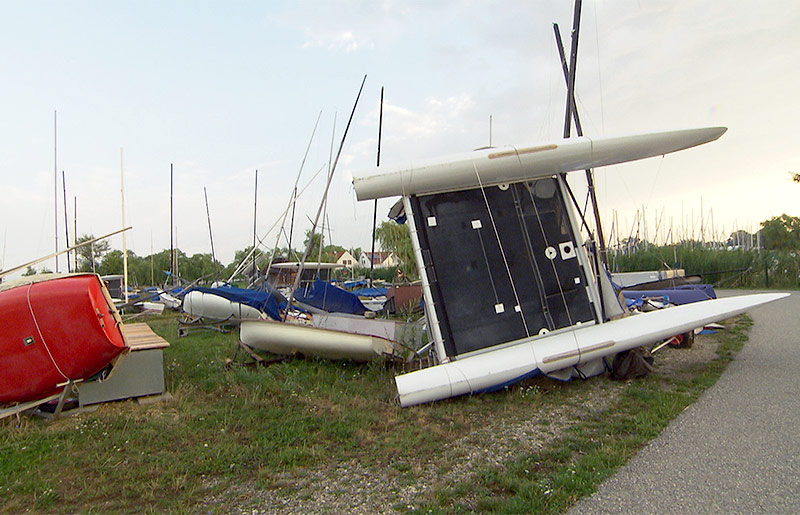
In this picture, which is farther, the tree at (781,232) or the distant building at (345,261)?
the tree at (781,232)

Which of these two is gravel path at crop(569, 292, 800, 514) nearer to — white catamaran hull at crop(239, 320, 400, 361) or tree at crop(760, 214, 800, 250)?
white catamaran hull at crop(239, 320, 400, 361)

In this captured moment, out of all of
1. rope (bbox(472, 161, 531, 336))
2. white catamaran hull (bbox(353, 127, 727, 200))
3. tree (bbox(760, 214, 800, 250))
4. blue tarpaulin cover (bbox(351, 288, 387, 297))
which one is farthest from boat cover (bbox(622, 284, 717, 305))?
tree (bbox(760, 214, 800, 250))

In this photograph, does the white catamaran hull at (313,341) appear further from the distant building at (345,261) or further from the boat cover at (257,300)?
the distant building at (345,261)

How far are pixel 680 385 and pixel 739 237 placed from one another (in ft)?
169

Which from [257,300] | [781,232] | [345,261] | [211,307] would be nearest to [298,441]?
[257,300]

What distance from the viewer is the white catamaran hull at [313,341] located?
7773 millimetres

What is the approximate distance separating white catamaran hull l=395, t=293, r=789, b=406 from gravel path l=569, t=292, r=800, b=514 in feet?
3.00

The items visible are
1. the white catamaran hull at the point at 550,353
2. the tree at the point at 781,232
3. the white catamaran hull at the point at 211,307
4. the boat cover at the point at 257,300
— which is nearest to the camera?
the white catamaran hull at the point at 550,353

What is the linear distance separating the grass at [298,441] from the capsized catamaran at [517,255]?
74 cm

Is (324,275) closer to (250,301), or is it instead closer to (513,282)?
(250,301)

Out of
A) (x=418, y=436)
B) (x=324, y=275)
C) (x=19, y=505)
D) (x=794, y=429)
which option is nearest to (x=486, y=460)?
(x=418, y=436)

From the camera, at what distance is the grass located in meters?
3.86

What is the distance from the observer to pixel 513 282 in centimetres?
707

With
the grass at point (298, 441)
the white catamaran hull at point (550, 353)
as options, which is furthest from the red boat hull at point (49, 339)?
the white catamaran hull at point (550, 353)
